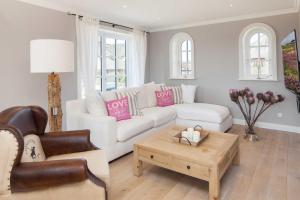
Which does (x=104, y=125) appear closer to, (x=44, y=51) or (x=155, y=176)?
(x=155, y=176)

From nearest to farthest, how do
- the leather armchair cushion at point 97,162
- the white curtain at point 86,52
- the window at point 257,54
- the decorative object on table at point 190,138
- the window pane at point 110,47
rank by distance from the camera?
the leather armchair cushion at point 97,162 < the decorative object on table at point 190,138 < the white curtain at point 86,52 < the window at point 257,54 < the window pane at point 110,47

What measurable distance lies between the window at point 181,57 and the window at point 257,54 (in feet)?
3.80

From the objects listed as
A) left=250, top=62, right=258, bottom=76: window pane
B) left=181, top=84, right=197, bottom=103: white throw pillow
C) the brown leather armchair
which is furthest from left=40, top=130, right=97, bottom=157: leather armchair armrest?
left=250, top=62, right=258, bottom=76: window pane

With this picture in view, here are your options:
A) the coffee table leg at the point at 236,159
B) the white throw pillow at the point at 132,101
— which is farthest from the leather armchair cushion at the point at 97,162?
the coffee table leg at the point at 236,159

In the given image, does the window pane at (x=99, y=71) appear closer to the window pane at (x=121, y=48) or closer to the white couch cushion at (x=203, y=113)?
the window pane at (x=121, y=48)

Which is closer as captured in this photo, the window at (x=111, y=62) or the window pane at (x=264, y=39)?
the window pane at (x=264, y=39)

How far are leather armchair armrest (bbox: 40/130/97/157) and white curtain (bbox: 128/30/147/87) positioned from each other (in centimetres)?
333

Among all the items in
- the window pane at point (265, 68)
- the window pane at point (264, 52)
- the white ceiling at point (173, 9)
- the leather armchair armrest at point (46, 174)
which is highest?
the white ceiling at point (173, 9)

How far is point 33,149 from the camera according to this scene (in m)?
1.92

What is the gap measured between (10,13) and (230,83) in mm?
4174

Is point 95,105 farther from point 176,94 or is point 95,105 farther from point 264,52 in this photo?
point 264,52

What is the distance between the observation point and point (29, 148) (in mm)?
1877

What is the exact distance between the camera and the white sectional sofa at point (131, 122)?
284cm

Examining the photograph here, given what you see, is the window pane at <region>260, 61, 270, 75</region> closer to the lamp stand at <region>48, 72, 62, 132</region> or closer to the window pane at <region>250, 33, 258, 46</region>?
the window pane at <region>250, 33, 258, 46</region>
